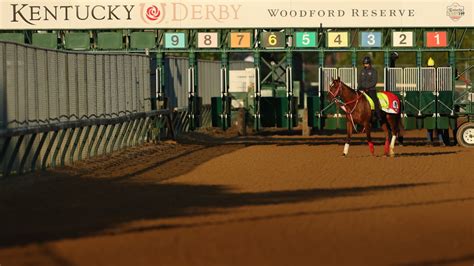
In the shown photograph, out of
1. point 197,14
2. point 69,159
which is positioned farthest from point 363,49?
point 69,159

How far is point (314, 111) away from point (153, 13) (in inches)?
246

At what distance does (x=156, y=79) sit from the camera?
4225 cm

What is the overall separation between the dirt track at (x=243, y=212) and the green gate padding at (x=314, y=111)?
717 centimetres

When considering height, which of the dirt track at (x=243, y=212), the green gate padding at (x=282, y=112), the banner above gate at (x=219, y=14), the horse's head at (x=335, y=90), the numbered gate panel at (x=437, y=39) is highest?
the banner above gate at (x=219, y=14)

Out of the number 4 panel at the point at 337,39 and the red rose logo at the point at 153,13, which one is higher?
the red rose logo at the point at 153,13

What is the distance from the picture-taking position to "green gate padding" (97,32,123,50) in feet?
136

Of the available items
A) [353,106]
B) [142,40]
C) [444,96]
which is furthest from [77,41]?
[353,106]

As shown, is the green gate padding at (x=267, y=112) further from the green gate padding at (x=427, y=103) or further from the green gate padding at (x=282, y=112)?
the green gate padding at (x=427, y=103)

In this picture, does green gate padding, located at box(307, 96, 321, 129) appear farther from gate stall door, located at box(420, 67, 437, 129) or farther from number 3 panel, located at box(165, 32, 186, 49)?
number 3 panel, located at box(165, 32, 186, 49)

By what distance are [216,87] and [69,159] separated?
1097 inches

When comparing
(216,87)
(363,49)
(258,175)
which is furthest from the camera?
(216,87)

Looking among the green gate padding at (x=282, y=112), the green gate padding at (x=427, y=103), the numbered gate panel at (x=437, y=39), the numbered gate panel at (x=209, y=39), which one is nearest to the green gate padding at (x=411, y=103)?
the green gate padding at (x=427, y=103)

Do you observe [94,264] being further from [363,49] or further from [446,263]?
[363,49]

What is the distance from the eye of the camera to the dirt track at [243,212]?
42.5 feet
